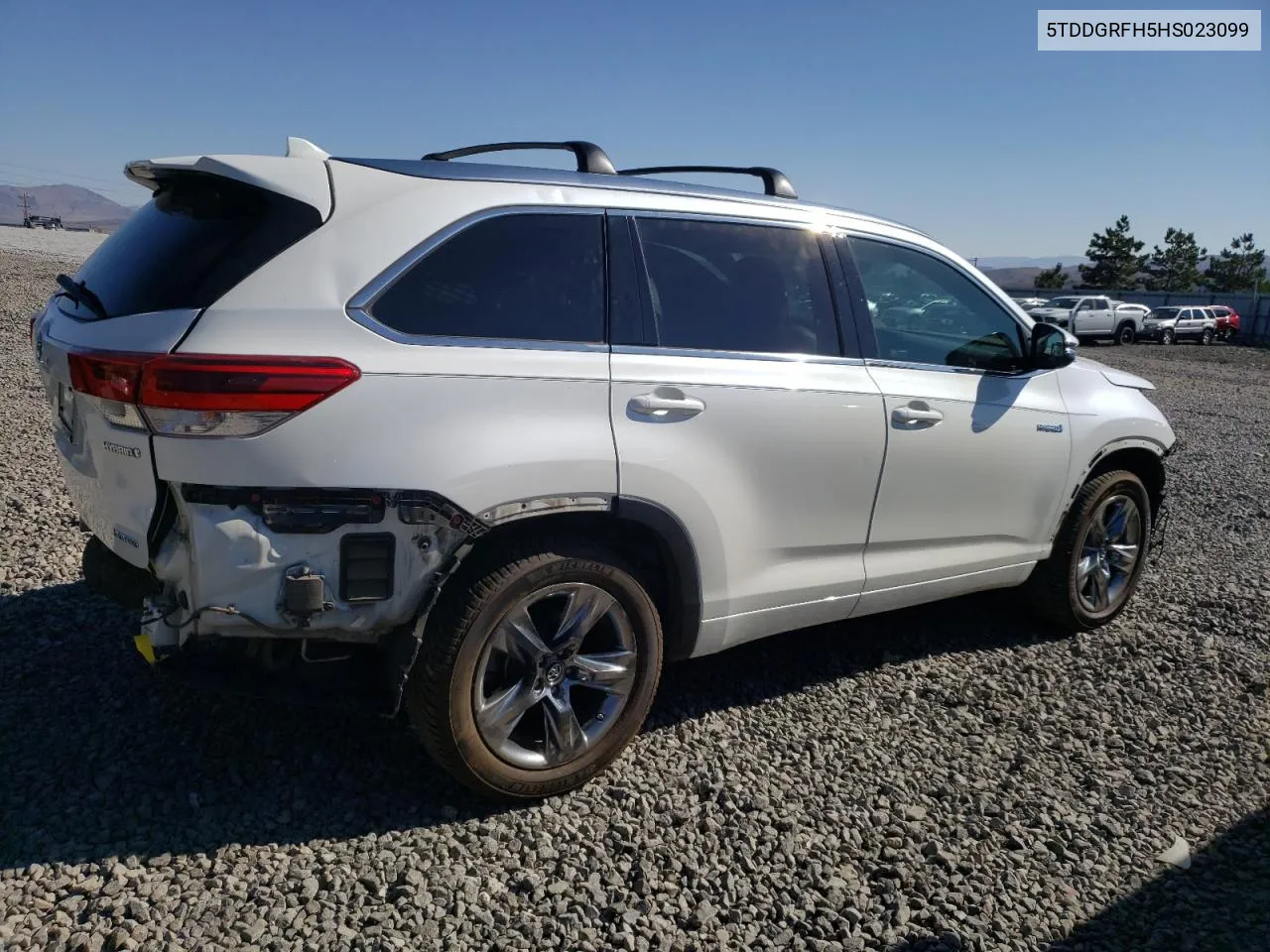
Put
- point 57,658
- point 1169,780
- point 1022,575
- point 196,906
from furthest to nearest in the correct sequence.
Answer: point 1022,575 → point 57,658 → point 1169,780 → point 196,906

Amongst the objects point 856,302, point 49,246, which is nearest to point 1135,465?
point 856,302

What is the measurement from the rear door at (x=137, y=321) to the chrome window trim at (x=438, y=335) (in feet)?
0.83

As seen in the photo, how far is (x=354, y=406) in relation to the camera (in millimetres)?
2602

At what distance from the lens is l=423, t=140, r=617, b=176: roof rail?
349cm

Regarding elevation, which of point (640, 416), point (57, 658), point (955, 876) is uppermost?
point (640, 416)

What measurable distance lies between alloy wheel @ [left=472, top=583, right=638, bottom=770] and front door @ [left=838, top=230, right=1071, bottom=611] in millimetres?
1210

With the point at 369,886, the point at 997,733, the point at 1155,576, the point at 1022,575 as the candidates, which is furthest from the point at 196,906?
the point at 1155,576

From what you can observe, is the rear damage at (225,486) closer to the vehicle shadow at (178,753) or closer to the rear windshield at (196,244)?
the rear windshield at (196,244)

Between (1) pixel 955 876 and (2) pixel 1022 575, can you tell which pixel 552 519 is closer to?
(1) pixel 955 876

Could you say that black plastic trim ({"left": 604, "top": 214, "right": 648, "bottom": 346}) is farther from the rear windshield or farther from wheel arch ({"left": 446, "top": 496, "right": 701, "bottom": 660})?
the rear windshield

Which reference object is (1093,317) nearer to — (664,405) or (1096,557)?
(1096,557)

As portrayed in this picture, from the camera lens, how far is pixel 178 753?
325 cm

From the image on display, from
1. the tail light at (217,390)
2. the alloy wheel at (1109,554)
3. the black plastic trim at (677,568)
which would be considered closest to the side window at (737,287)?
the black plastic trim at (677,568)

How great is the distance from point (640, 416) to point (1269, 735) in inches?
116
